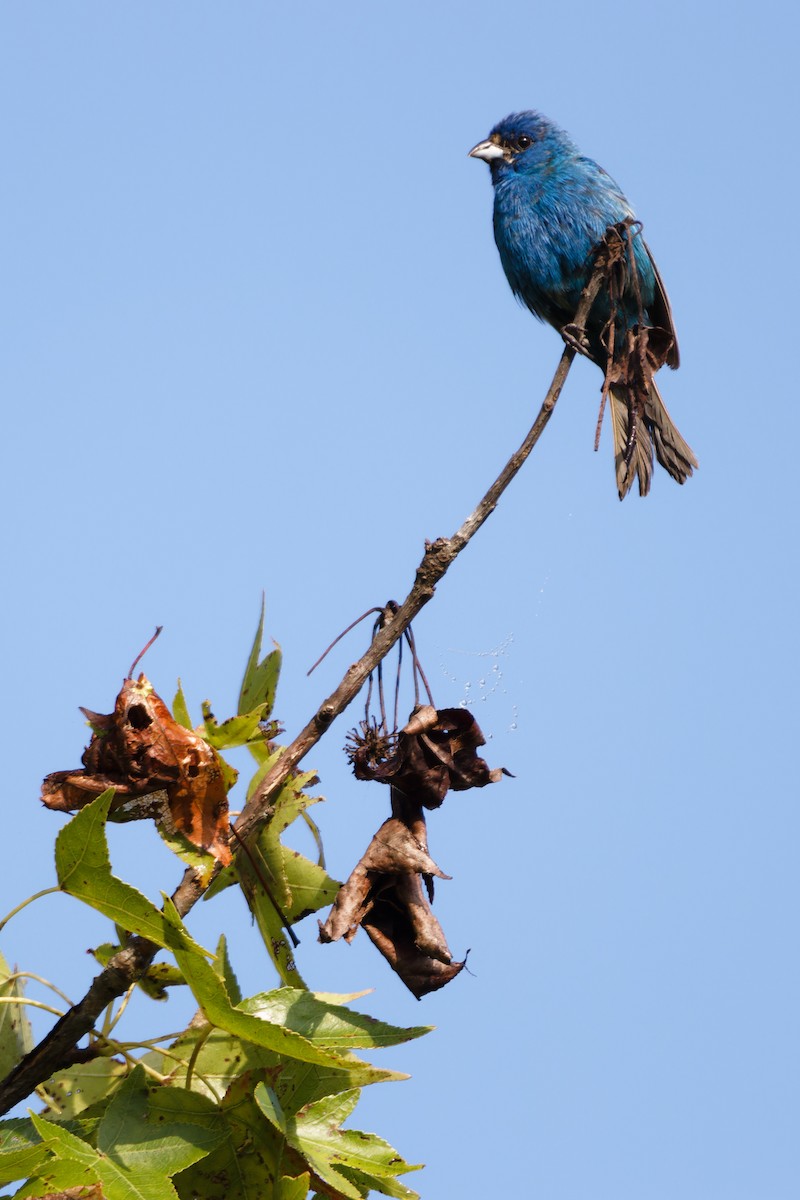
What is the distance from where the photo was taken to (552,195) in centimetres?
802

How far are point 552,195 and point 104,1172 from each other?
23.0 feet

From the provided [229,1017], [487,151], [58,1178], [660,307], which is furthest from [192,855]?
[487,151]

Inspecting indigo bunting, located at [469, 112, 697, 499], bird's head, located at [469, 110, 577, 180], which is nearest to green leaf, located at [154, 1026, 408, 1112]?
indigo bunting, located at [469, 112, 697, 499]

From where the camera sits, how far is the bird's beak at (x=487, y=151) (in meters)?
8.95

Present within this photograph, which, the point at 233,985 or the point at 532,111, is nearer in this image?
the point at 233,985

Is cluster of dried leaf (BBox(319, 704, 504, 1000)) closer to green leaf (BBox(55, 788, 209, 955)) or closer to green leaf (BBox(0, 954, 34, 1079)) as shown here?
green leaf (BBox(55, 788, 209, 955))

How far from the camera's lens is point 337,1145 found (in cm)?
224

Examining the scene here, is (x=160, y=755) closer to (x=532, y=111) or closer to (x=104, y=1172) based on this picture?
(x=104, y=1172)

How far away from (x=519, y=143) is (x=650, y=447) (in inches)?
149

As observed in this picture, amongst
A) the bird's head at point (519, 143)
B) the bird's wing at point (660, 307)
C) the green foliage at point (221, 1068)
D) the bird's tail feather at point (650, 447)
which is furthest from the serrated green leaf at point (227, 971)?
the bird's head at point (519, 143)

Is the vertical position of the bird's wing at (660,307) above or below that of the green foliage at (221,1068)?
above

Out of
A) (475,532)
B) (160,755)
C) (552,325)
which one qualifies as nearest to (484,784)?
(475,532)

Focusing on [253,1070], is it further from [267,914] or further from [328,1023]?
[267,914]

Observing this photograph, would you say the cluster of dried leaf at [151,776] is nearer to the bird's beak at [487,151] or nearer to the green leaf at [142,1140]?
the green leaf at [142,1140]
